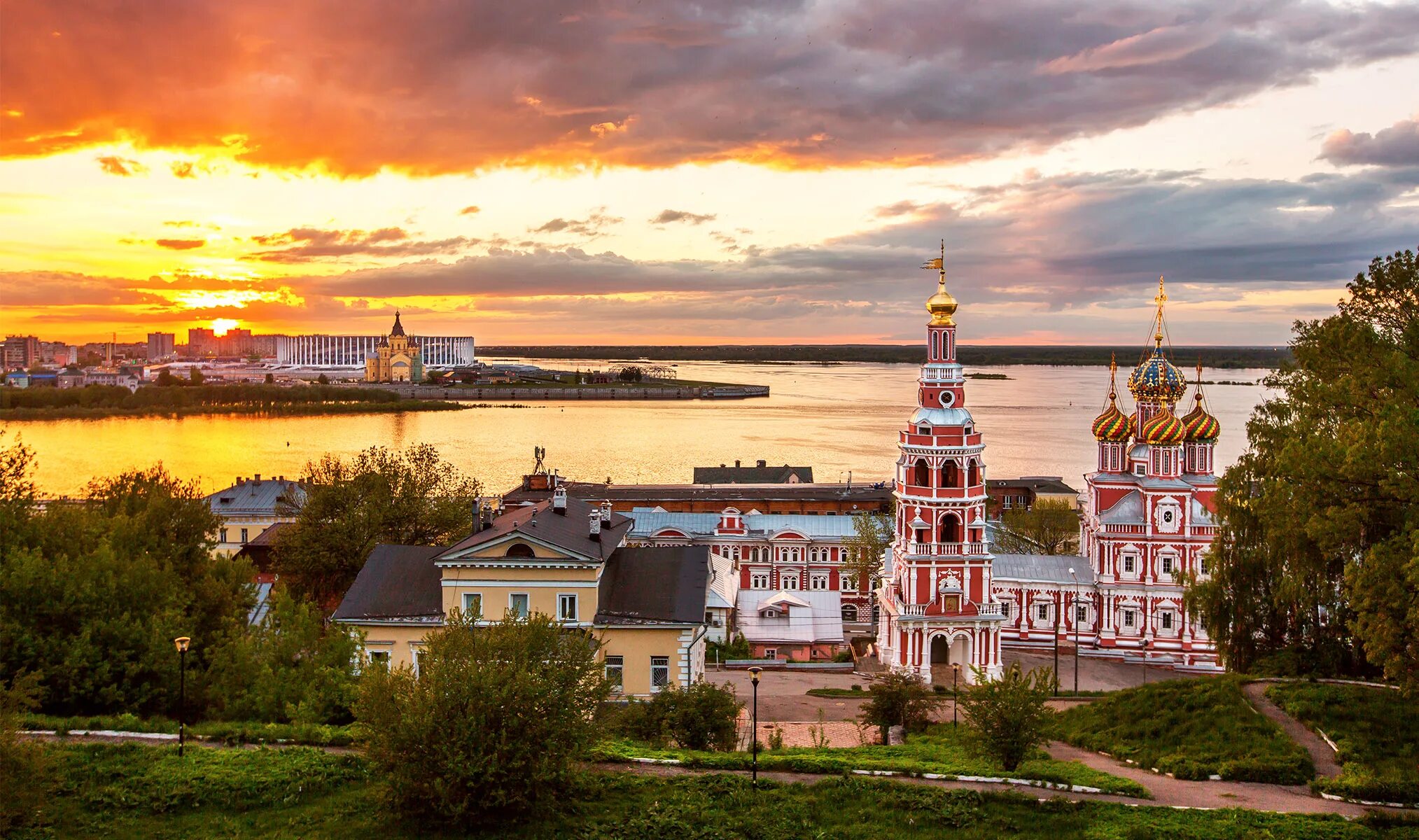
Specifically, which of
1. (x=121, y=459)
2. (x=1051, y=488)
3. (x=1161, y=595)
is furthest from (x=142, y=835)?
(x=121, y=459)

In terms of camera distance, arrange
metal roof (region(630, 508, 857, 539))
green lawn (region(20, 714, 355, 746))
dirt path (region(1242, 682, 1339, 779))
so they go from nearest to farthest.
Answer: dirt path (region(1242, 682, 1339, 779)) < green lawn (region(20, 714, 355, 746)) < metal roof (region(630, 508, 857, 539))

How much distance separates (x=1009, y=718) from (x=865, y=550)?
2127 cm

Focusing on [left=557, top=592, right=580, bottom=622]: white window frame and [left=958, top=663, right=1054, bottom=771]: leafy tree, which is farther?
[left=557, top=592, right=580, bottom=622]: white window frame

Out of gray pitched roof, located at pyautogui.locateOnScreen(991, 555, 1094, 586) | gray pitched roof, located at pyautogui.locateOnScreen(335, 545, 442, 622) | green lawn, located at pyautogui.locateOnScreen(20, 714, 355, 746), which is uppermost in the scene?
gray pitched roof, located at pyautogui.locateOnScreen(335, 545, 442, 622)

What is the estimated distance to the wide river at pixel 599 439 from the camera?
205ft

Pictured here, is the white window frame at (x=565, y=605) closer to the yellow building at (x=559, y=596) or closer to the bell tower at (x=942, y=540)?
the yellow building at (x=559, y=596)

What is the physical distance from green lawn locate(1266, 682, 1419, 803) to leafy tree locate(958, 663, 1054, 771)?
3282mm

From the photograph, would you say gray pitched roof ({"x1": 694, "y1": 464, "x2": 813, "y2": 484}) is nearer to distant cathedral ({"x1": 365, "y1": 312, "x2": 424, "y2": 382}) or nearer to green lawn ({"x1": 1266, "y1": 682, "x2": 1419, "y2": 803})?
green lawn ({"x1": 1266, "y1": 682, "x2": 1419, "y2": 803})

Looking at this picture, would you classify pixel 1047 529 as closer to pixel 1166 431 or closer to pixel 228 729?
pixel 1166 431

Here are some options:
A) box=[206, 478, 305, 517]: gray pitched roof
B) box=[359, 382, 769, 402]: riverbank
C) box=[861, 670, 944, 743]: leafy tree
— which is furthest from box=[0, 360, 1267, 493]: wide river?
box=[861, 670, 944, 743]: leafy tree

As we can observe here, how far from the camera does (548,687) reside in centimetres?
1046

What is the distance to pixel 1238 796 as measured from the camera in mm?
11891

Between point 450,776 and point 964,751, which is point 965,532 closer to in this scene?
point 964,751

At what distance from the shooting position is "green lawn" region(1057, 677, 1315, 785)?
12.6 m
